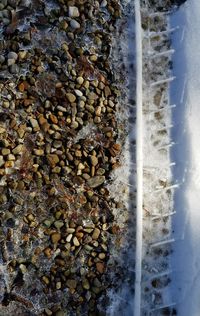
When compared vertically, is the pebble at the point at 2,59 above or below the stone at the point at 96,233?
above

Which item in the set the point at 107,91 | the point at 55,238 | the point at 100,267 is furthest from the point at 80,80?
the point at 100,267

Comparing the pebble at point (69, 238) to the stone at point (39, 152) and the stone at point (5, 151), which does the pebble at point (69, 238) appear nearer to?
the stone at point (39, 152)

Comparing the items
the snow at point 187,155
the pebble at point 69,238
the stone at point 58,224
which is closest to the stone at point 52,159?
the stone at point 58,224

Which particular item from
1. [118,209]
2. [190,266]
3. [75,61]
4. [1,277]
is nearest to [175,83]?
[75,61]

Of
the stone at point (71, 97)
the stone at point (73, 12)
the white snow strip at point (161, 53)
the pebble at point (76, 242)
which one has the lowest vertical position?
the pebble at point (76, 242)

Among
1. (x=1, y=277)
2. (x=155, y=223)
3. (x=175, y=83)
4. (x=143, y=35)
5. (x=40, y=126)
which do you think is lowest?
(x=1, y=277)

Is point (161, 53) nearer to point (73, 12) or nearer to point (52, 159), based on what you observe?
point (73, 12)

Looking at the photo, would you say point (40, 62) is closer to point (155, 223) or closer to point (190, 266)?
point (155, 223)
